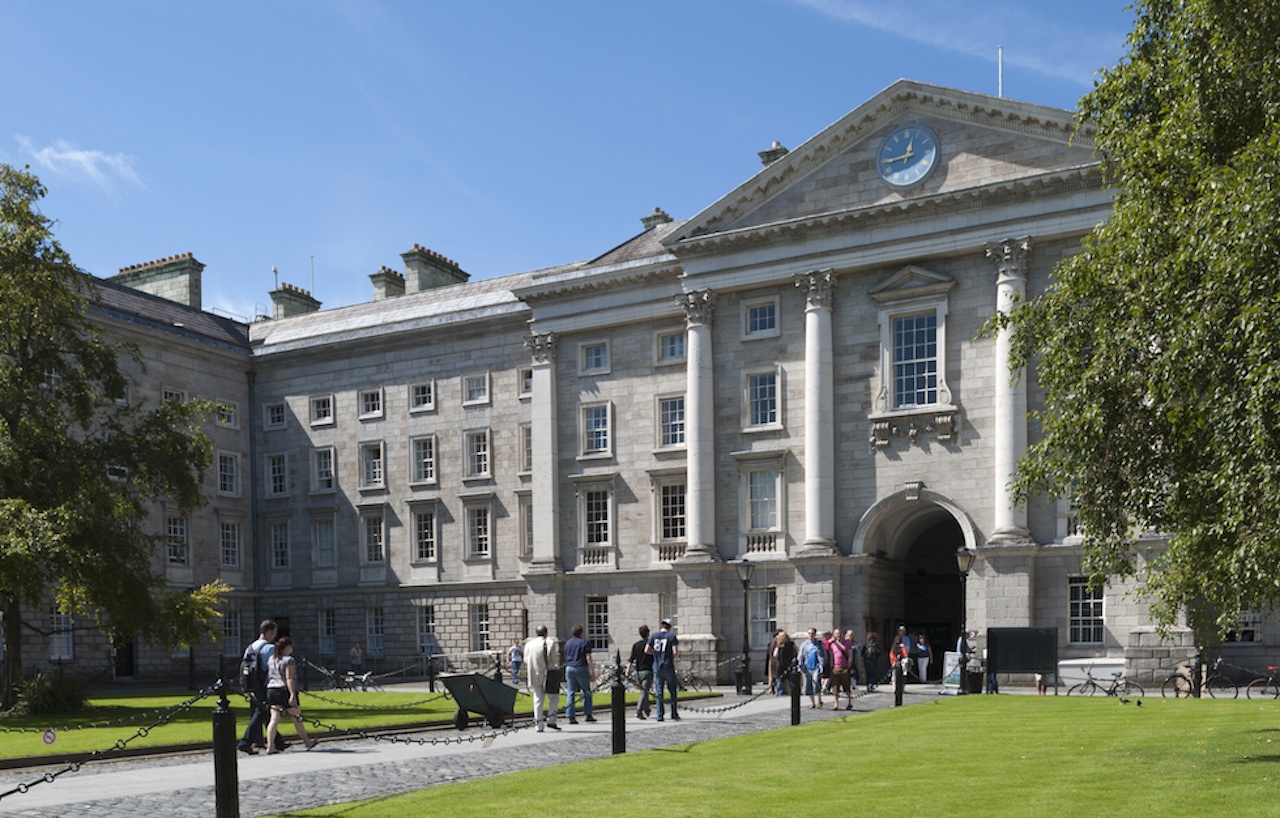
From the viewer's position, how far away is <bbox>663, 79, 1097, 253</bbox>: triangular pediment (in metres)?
39.6

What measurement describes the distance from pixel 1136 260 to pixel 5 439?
83.1ft

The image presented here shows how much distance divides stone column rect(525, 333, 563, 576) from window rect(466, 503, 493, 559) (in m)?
3.79

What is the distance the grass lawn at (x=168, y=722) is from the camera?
2225cm

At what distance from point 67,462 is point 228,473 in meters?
25.5

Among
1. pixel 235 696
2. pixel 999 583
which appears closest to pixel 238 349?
pixel 235 696

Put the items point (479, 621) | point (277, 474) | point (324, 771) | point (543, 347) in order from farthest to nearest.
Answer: point (277, 474), point (479, 621), point (543, 347), point (324, 771)

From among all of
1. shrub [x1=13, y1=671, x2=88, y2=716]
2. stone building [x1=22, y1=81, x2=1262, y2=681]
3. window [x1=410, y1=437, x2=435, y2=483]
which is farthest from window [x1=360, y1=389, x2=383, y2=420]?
shrub [x1=13, y1=671, x2=88, y2=716]

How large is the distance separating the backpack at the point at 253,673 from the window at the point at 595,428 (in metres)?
28.7

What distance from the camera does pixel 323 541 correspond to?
5656cm

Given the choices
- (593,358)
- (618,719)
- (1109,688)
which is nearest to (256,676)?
(618,719)

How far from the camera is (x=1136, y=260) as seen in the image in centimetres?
1830

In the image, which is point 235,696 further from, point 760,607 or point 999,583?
point 999,583

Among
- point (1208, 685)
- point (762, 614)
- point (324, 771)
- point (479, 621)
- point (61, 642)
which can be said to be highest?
point (324, 771)

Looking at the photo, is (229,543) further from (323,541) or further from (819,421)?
(819,421)
